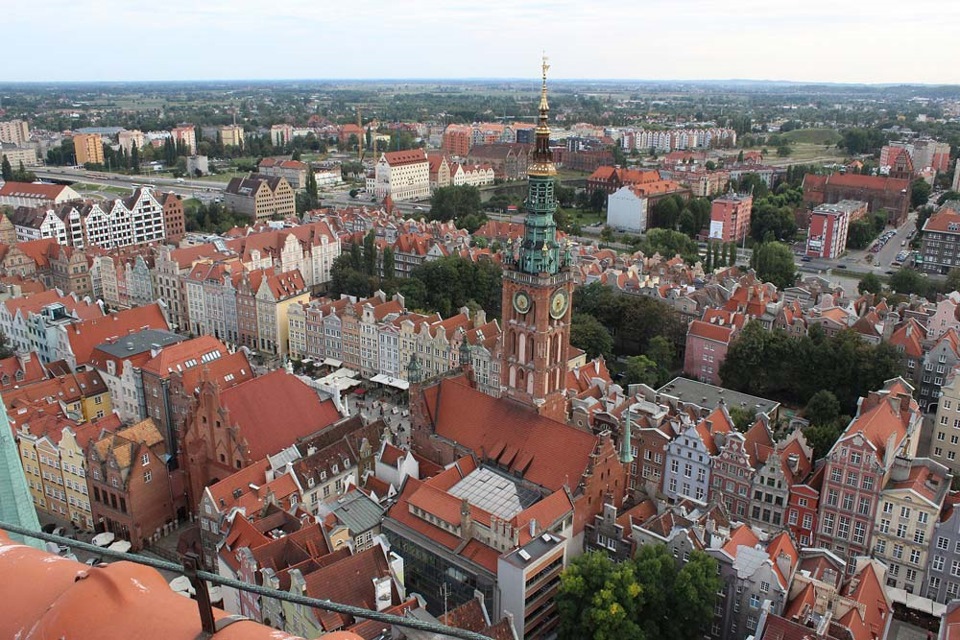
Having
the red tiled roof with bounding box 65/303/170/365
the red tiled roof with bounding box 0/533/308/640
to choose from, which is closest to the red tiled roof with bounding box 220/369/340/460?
the red tiled roof with bounding box 65/303/170/365

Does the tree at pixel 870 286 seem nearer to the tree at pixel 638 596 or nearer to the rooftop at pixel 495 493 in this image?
the rooftop at pixel 495 493

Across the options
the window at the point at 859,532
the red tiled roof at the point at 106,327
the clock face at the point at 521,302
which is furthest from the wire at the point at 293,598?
the red tiled roof at the point at 106,327

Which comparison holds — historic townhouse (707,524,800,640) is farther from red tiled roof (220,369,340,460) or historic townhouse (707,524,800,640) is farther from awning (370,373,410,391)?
awning (370,373,410,391)

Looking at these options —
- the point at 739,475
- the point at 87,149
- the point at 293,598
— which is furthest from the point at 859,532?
the point at 87,149

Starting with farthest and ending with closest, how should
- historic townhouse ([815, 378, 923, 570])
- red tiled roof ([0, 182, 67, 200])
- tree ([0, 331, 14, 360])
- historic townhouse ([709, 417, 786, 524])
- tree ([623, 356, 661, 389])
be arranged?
red tiled roof ([0, 182, 67, 200]), tree ([623, 356, 661, 389]), tree ([0, 331, 14, 360]), historic townhouse ([709, 417, 786, 524]), historic townhouse ([815, 378, 923, 570])

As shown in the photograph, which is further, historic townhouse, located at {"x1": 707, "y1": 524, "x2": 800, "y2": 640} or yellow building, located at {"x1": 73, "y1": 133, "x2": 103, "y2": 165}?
yellow building, located at {"x1": 73, "y1": 133, "x2": 103, "y2": 165}

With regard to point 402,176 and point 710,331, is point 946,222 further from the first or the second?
point 402,176
